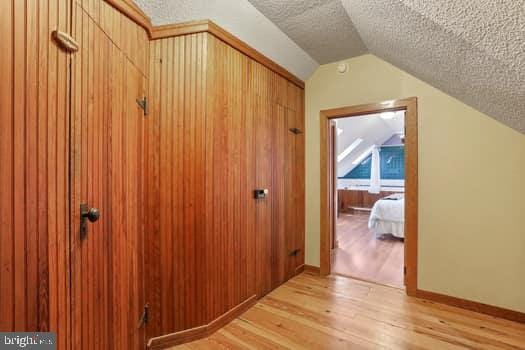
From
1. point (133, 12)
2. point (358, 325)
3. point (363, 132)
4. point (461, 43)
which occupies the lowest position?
point (358, 325)

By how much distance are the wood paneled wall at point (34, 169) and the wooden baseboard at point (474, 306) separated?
2692 mm

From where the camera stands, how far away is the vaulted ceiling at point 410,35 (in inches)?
37.4

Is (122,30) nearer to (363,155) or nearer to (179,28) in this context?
(179,28)

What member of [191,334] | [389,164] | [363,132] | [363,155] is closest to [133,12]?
[191,334]

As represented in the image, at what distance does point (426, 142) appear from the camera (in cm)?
225

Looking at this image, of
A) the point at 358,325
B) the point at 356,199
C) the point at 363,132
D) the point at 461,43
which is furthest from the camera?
the point at 356,199

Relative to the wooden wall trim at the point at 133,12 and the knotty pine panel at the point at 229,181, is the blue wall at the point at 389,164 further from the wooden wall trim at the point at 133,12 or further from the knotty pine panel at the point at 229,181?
the wooden wall trim at the point at 133,12

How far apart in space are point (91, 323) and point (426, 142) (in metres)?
2.77

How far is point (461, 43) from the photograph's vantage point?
3.76 feet

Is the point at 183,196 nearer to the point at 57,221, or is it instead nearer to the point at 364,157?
the point at 57,221

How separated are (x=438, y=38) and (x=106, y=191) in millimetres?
1870

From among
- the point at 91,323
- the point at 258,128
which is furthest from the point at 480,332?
the point at 91,323

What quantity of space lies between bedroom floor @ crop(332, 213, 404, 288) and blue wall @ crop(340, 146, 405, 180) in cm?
325

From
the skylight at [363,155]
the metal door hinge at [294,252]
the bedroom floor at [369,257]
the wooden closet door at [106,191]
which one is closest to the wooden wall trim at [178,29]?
the wooden closet door at [106,191]
